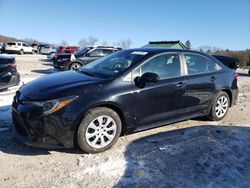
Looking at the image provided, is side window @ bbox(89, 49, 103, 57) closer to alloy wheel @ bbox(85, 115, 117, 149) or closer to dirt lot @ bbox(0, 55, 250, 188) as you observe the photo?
dirt lot @ bbox(0, 55, 250, 188)

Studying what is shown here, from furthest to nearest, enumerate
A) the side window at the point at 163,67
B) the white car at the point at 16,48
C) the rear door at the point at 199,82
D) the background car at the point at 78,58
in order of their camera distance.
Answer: the white car at the point at 16,48 → the background car at the point at 78,58 → the rear door at the point at 199,82 → the side window at the point at 163,67

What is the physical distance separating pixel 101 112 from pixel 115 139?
1.79 feet

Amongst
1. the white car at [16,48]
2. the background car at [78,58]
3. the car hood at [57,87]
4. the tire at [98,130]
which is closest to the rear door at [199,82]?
the tire at [98,130]

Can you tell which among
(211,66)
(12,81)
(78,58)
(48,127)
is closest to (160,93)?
(211,66)

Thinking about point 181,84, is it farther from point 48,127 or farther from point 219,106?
point 48,127

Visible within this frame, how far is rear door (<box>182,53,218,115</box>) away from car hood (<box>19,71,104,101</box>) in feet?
6.10

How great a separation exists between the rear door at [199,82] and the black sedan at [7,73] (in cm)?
473

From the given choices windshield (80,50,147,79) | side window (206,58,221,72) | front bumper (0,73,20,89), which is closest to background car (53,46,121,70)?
front bumper (0,73,20,89)

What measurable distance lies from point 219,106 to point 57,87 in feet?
11.8

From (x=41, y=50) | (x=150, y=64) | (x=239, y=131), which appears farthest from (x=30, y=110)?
(x=41, y=50)

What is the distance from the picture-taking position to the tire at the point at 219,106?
18.5 ft

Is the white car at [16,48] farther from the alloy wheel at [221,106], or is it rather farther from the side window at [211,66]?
the alloy wheel at [221,106]

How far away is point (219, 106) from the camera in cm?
577

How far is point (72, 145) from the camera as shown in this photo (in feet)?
12.6
